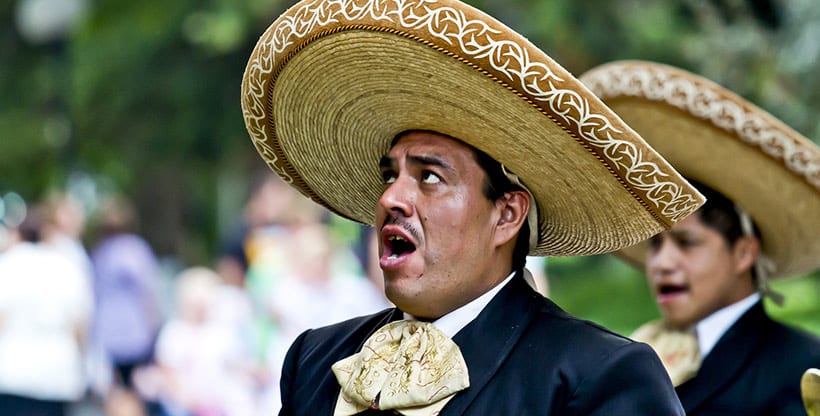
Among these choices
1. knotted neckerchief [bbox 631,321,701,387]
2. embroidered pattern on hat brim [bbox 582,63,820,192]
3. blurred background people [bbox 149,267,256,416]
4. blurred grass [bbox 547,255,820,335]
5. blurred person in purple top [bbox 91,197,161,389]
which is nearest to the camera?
embroidered pattern on hat brim [bbox 582,63,820,192]

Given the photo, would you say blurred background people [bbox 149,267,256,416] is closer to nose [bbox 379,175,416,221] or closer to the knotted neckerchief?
the knotted neckerchief

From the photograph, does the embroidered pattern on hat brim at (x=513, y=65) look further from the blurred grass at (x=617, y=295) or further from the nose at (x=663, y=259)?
the blurred grass at (x=617, y=295)

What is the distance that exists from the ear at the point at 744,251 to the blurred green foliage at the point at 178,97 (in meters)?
5.77

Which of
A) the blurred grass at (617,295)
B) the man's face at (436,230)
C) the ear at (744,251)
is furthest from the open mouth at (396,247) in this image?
the blurred grass at (617,295)

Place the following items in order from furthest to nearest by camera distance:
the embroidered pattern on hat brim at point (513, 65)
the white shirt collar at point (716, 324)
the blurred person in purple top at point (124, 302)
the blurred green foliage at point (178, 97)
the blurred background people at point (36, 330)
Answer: the blurred green foliage at point (178, 97) < the blurred person in purple top at point (124, 302) < the blurred background people at point (36, 330) < the white shirt collar at point (716, 324) < the embroidered pattern on hat brim at point (513, 65)

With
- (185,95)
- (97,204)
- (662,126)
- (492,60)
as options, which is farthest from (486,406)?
(97,204)

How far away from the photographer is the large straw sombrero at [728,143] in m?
4.39

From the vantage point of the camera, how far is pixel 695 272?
4.76 metres

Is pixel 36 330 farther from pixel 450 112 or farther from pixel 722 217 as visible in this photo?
pixel 450 112

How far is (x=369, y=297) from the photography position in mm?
9016

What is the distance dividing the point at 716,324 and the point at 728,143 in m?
0.66

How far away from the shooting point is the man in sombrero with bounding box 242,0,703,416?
287cm

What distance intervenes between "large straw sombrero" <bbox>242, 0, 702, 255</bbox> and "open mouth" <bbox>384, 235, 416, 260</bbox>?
283mm

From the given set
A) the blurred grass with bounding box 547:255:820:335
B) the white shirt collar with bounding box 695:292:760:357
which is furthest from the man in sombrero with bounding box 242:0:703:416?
the blurred grass with bounding box 547:255:820:335
